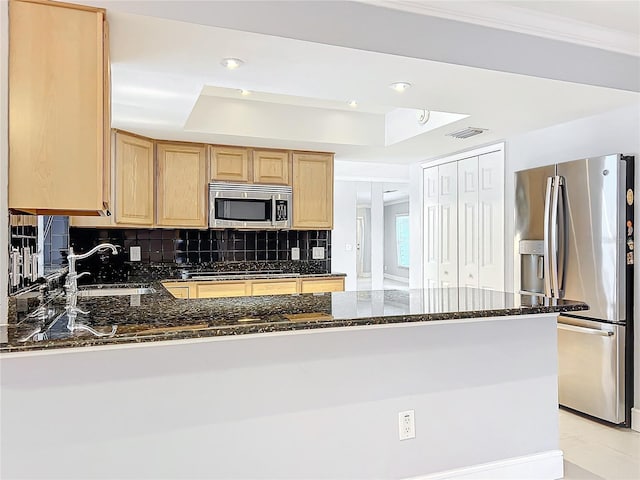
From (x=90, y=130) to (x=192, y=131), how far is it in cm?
225

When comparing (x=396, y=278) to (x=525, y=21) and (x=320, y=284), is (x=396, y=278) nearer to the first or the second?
(x=320, y=284)

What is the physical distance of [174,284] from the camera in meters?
4.41

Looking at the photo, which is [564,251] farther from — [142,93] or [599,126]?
[142,93]

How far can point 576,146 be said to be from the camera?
371 cm

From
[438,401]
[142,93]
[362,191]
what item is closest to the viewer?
[438,401]

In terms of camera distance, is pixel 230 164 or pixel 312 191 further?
pixel 312 191

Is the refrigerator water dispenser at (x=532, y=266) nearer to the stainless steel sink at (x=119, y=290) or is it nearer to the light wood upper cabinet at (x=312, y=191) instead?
the light wood upper cabinet at (x=312, y=191)

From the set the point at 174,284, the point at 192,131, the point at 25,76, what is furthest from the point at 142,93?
the point at 174,284

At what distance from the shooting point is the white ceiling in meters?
2.28

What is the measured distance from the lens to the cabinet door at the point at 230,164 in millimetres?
4723

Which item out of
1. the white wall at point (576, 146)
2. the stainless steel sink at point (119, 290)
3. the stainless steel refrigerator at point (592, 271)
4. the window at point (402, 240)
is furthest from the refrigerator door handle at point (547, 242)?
the window at point (402, 240)

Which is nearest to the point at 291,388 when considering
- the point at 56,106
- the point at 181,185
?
the point at 56,106

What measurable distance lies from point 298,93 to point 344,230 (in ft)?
16.7

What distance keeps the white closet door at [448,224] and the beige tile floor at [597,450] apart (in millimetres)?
1963
